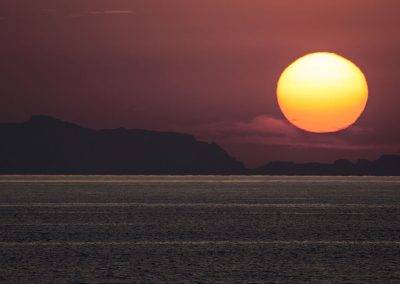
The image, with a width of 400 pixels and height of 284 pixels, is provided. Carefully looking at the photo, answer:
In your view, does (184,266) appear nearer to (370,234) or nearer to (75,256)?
(75,256)

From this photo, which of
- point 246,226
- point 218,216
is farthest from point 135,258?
point 218,216

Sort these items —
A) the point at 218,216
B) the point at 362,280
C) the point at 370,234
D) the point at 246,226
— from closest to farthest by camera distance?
the point at 362,280 < the point at 370,234 < the point at 246,226 < the point at 218,216

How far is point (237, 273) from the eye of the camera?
10.9 meters

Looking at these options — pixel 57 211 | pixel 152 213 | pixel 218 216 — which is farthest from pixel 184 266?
pixel 57 211

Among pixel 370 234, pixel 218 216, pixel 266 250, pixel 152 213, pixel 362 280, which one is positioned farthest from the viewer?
pixel 152 213

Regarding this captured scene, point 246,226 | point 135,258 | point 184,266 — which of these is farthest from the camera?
point 246,226

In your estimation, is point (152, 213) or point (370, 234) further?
point (152, 213)

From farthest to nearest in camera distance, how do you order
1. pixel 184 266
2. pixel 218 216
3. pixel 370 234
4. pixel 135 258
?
pixel 218 216 < pixel 370 234 < pixel 135 258 < pixel 184 266

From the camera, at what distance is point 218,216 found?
20.4 m

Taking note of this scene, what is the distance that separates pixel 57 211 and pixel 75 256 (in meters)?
10.3

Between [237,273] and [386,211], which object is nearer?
[237,273]

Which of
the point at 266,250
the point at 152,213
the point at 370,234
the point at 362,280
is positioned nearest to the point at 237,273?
the point at 362,280

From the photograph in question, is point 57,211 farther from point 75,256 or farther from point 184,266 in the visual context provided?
point 184,266

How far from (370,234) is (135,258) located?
5911 mm
